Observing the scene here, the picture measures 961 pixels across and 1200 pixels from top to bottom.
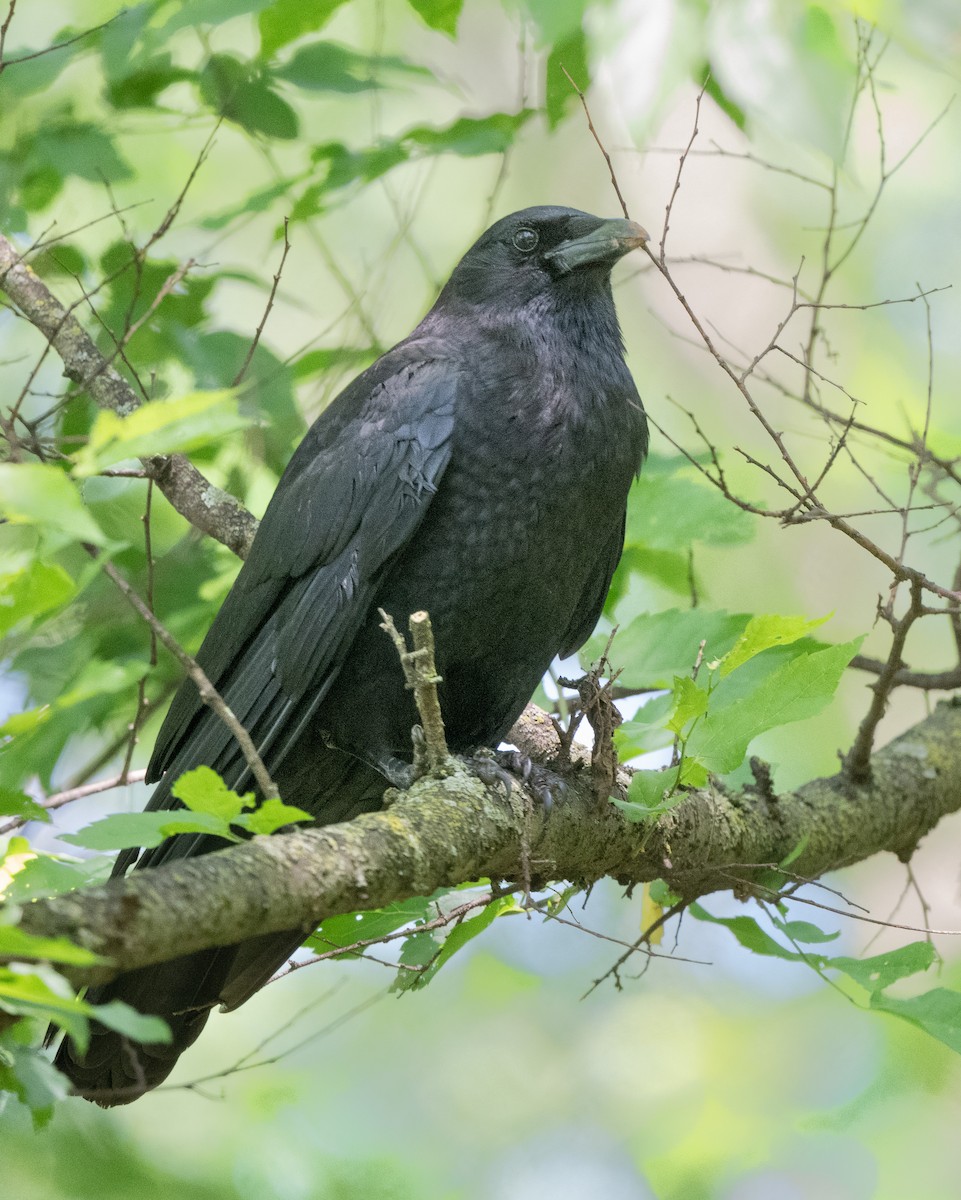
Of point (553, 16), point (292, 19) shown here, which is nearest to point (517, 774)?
point (553, 16)

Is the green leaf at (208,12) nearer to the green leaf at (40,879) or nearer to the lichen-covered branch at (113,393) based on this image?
the lichen-covered branch at (113,393)

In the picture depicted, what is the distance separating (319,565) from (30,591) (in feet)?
4.46

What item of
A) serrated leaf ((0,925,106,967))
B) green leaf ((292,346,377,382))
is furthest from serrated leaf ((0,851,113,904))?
green leaf ((292,346,377,382))

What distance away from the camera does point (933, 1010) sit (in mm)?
2359

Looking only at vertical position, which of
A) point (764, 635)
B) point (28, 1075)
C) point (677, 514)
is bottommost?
point (28, 1075)

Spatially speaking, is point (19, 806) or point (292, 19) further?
point (292, 19)

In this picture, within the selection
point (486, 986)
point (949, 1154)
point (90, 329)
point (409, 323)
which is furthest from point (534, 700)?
point (949, 1154)

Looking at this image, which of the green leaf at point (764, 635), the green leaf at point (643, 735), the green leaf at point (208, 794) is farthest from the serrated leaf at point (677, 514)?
the green leaf at point (208, 794)

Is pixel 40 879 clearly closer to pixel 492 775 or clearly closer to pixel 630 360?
pixel 492 775

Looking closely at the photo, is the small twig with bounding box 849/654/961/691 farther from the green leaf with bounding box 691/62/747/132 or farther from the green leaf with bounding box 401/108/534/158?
the green leaf with bounding box 401/108/534/158

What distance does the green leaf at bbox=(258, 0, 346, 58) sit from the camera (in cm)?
329

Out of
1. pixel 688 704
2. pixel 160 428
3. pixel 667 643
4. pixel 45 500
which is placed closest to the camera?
pixel 45 500

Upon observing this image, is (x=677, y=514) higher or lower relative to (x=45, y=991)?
higher

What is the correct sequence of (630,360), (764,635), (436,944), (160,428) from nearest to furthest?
(160,428) → (764,635) → (436,944) → (630,360)
